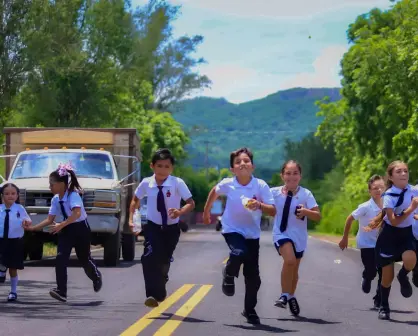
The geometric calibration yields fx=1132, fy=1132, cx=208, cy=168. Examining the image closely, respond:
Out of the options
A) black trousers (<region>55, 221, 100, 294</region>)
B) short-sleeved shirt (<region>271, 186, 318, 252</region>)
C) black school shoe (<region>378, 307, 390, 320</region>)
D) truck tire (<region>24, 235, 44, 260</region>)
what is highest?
short-sleeved shirt (<region>271, 186, 318, 252</region>)

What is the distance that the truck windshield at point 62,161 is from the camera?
22.6m

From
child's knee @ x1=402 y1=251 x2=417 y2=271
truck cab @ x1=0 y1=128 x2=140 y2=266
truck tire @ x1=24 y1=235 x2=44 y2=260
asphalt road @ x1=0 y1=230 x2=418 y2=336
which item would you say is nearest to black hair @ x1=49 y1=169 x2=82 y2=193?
asphalt road @ x1=0 y1=230 x2=418 y2=336

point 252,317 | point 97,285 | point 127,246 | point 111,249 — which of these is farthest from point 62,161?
point 252,317

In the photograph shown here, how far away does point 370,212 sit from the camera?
1394 cm

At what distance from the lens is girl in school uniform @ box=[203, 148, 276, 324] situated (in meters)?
11.5

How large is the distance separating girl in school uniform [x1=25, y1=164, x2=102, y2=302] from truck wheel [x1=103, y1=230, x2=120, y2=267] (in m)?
7.96

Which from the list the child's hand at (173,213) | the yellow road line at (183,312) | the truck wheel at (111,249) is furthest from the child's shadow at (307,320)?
the truck wheel at (111,249)

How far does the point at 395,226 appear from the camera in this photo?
1205 centimetres

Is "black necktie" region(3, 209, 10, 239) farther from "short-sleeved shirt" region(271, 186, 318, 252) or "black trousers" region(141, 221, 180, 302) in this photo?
"short-sleeved shirt" region(271, 186, 318, 252)

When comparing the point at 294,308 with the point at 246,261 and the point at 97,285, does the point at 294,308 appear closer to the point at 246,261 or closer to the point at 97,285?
the point at 246,261

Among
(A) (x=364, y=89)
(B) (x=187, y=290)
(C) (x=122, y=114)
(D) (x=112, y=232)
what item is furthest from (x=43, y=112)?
(B) (x=187, y=290)

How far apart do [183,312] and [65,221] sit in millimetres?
1940

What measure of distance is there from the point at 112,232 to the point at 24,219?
694 cm

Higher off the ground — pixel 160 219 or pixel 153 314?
pixel 160 219
